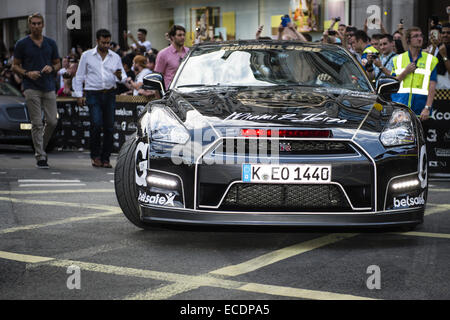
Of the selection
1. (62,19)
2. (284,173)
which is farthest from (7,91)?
(62,19)

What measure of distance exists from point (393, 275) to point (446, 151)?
242 inches

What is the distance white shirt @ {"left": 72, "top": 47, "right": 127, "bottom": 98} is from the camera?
1113 centimetres

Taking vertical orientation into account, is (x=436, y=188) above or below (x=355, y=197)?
below

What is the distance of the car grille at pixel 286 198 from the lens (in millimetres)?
4816

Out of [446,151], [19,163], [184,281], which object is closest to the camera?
[184,281]

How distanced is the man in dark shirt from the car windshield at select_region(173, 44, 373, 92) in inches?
186

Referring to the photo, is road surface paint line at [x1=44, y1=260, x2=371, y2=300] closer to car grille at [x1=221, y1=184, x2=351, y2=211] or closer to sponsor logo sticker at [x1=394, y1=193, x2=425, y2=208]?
car grille at [x1=221, y1=184, x2=351, y2=211]

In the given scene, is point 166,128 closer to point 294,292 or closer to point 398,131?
point 398,131

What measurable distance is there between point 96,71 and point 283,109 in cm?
637

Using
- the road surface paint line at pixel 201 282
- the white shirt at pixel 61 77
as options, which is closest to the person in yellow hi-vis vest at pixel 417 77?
the road surface paint line at pixel 201 282

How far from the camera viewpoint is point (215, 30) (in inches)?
788
